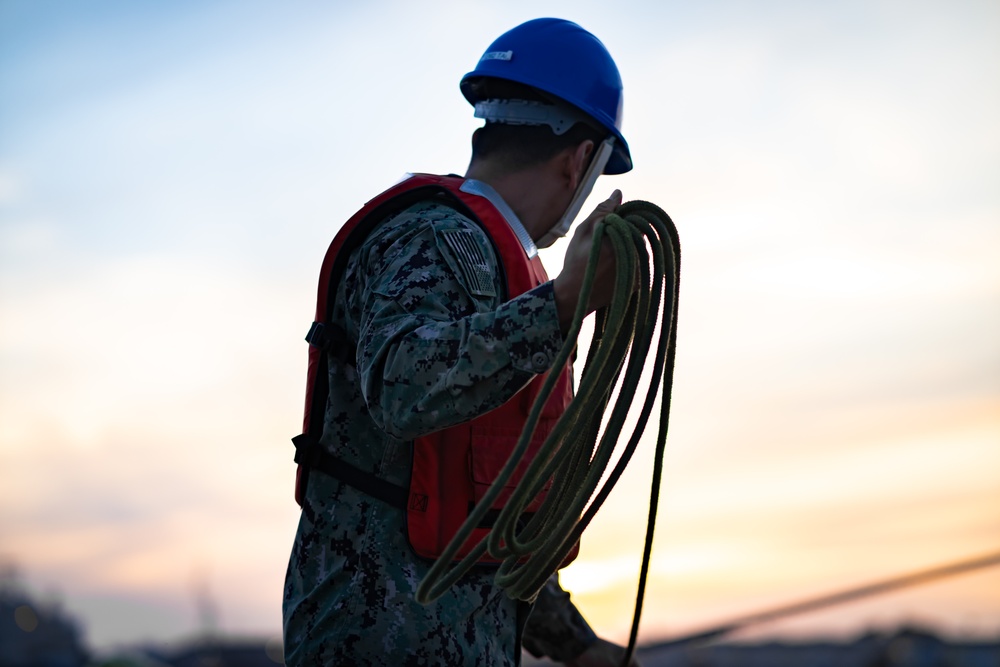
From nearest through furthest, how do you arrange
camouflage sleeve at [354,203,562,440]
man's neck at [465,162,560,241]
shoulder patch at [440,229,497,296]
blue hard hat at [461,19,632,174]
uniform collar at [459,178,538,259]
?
camouflage sleeve at [354,203,562,440]
shoulder patch at [440,229,497,296]
uniform collar at [459,178,538,259]
man's neck at [465,162,560,241]
blue hard hat at [461,19,632,174]

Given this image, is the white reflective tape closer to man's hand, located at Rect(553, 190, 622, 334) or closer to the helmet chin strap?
the helmet chin strap

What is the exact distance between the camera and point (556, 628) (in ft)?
16.0

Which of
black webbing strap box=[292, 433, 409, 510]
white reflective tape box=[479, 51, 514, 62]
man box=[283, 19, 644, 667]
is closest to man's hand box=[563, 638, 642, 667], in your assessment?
man box=[283, 19, 644, 667]

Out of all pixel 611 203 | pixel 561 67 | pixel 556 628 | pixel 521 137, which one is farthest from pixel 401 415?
pixel 556 628

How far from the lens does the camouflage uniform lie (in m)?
3.16

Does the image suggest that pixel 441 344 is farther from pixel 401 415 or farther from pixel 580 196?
pixel 580 196

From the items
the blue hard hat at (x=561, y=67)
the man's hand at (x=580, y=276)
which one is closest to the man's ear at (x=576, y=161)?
the blue hard hat at (x=561, y=67)

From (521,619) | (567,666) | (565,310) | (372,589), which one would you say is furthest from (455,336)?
(567,666)

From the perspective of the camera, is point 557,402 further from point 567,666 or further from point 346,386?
point 567,666

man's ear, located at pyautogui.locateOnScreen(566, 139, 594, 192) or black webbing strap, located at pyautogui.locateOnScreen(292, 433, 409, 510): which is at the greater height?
man's ear, located at pyautogui.locateOnScreen(566, 139, 594, 192)

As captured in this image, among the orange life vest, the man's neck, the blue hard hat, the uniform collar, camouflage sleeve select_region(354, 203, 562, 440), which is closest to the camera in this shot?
camouflage sleeve select_region(354, 203, 562, 440)

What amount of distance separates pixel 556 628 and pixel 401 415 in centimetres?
198

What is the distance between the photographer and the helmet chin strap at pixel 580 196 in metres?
4.04

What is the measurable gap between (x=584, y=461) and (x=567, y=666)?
1.64 metres
